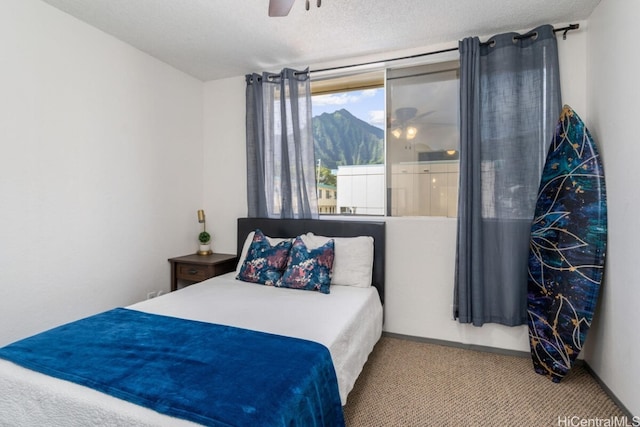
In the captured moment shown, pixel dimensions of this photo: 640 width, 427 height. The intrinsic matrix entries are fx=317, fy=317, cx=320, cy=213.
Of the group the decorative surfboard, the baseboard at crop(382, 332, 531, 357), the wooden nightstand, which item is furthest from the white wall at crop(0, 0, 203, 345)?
the decorative surfboard

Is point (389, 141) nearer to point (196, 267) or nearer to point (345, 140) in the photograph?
point (345, 140)

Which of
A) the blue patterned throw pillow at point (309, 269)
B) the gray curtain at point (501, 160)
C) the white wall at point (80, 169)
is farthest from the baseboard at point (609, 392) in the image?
the white wall at point (80, 169)

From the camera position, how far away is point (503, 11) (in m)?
2.22

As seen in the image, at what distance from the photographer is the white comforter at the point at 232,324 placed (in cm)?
109

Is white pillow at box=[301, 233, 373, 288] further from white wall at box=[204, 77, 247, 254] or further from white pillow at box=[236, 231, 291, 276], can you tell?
white wall at box=[204, 77, 247, 254]

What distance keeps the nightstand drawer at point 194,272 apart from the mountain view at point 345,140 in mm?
1525

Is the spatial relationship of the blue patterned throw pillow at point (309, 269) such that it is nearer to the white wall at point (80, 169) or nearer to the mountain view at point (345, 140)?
the mountain view at point (345, 140)

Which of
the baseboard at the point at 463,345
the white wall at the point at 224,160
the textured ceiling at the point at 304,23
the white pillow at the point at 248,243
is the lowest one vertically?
the baseboard at the point at 463,345

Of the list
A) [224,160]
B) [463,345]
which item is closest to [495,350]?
[463,345]

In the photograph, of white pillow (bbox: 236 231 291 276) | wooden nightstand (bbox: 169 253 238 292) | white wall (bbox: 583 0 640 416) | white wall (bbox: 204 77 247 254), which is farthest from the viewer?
white wall (bbox: 204 77 247 254)

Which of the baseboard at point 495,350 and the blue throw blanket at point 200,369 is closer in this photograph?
the blue throw blanket at point 200,369

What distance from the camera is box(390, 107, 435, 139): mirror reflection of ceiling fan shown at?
9.37ft

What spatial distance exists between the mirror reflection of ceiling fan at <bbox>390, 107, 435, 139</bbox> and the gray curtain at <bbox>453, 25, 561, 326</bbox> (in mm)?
441

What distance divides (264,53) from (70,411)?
9.16ft
